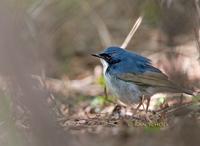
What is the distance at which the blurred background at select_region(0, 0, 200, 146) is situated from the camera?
2738 mm

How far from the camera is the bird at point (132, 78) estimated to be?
23.0 feet

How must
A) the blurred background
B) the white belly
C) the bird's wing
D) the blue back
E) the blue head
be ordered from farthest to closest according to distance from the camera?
the blue head
the blue back
the white belly
the bird's wing
the blurred background

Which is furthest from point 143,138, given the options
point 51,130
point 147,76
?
point 51,130

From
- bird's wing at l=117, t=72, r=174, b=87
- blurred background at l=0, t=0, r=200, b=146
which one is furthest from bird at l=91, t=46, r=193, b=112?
blurred background at l=0, t=0, r=200, b=146

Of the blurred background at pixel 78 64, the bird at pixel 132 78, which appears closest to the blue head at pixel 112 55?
the bird at pixel 132 78

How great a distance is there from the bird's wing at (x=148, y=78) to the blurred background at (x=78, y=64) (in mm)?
241

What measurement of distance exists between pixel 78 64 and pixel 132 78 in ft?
17.0

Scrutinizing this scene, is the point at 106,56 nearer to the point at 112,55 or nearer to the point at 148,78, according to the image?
the point at 112,55

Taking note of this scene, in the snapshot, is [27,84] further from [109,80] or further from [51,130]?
[109,80]

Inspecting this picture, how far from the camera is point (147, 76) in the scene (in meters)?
7.14

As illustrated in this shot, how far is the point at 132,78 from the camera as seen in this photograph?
722 centimetres

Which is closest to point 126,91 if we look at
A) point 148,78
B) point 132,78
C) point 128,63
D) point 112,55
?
point 132,78

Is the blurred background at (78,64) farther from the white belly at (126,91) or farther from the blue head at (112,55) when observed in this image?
the blue head at (112,55)

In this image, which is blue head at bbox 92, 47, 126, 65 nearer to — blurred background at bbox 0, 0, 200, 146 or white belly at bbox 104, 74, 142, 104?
white belly at bbox 104, 74, 142, 104
